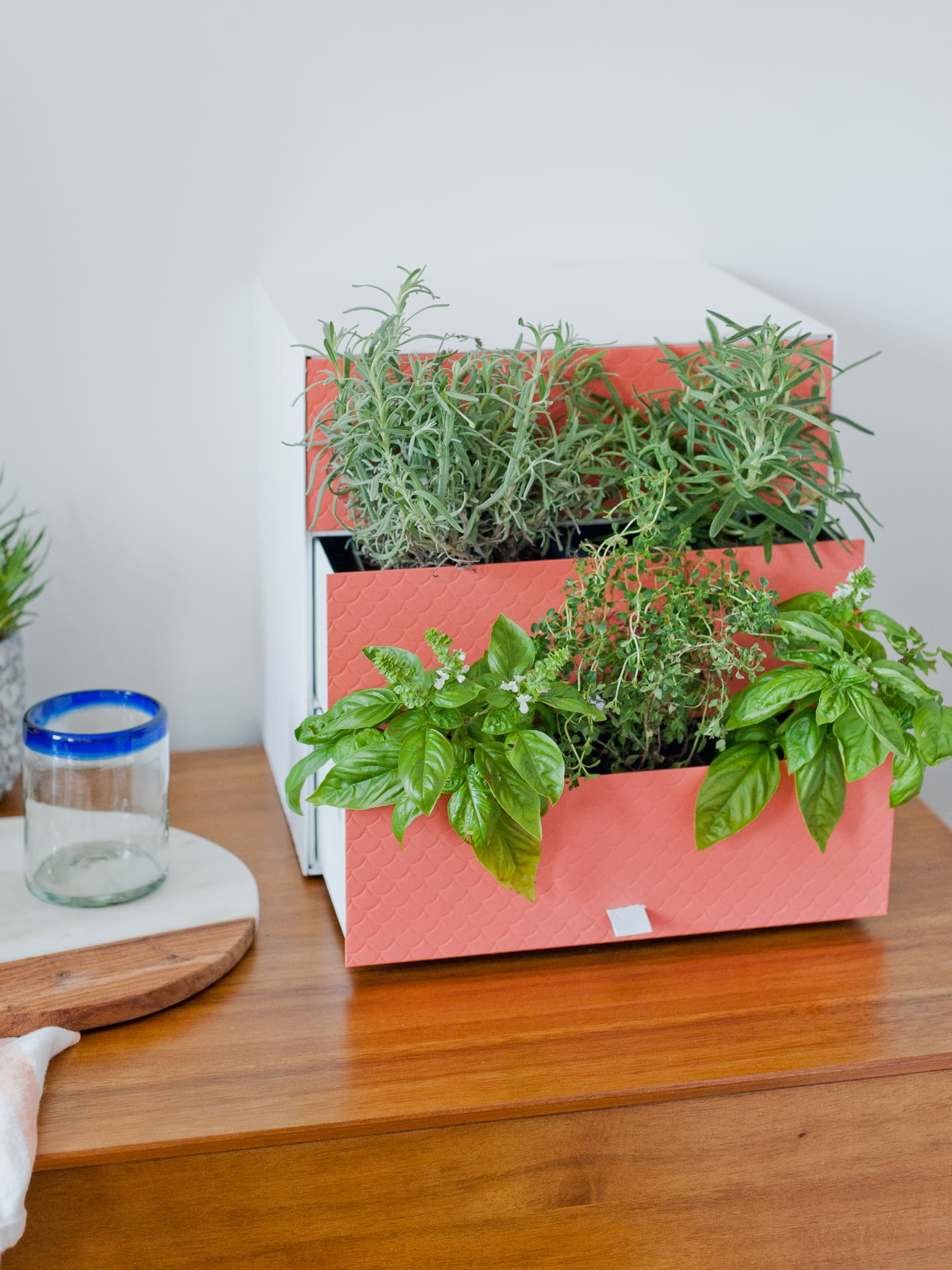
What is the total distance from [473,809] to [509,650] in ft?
0.33

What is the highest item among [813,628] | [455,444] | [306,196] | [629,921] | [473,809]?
[306,196]

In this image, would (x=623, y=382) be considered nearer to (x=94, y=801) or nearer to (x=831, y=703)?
(x=831, y=703)

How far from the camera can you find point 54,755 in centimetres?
85

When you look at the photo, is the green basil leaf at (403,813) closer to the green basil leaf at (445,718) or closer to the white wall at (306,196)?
the green basil leaf at (445,718)

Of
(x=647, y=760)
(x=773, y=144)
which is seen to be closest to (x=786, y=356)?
(x=647, y=760)

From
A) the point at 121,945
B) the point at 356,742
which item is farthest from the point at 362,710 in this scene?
the point at 121,945

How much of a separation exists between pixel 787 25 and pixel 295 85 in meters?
0.42

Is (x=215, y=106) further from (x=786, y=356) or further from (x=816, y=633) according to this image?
(x=816, y=633)

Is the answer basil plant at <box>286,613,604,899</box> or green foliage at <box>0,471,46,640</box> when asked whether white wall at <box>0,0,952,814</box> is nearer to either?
green foliage at <box>0,471,46,640</box>

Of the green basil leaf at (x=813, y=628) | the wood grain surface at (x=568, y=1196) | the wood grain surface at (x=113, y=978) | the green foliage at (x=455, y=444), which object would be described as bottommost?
the wood grain surface at (x=568, y=1196)

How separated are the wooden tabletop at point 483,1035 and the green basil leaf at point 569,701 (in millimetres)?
194

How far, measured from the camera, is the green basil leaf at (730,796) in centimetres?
82

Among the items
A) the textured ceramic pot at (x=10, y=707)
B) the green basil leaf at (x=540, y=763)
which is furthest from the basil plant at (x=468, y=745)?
the textured ceramic pot at (x=10, y=707)

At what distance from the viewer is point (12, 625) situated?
102 centimetres
